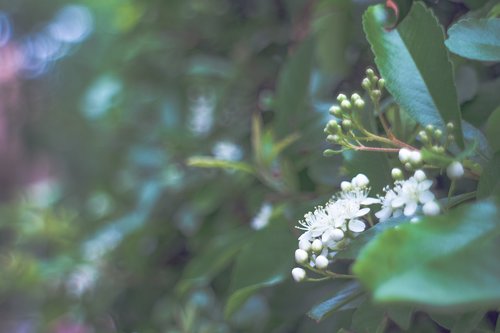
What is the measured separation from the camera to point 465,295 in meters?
0.32

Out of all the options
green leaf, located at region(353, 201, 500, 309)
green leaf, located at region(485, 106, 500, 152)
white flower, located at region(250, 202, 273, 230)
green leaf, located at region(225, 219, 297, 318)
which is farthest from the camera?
white flower, located at region(250, 202, 273, 230)

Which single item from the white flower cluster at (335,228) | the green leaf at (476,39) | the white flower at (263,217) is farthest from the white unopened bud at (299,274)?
the white flower at (263,217)

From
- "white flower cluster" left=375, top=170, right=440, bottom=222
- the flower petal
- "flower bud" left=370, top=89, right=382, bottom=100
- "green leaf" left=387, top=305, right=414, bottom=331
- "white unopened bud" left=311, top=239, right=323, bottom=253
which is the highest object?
"flower bud" left=370, top=89, right=382, bottom=100

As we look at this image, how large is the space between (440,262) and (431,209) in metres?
0.09

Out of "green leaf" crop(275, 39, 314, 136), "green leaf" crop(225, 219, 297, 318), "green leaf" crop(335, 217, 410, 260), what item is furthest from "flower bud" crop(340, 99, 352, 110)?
"green leaf" crop(275, 39, 314, 136)

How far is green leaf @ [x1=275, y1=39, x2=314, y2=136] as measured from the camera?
882 mm

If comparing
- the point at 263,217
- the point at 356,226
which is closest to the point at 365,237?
the point at 356,226

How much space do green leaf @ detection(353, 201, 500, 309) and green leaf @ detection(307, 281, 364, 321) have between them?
148mm

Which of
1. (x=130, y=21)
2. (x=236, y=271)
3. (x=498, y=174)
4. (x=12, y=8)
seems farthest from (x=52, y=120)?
(x=498, y=174)

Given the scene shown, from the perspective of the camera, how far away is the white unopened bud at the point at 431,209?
430 mm

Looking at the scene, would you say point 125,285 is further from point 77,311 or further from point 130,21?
point 130,21

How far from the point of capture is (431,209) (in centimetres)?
43

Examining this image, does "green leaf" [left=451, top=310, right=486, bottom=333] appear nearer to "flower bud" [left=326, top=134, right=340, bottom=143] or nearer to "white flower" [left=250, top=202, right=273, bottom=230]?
"flower bud" [left=326, top=134, right=340, bottom=143]

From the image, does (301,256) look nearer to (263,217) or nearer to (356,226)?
(356,226)
